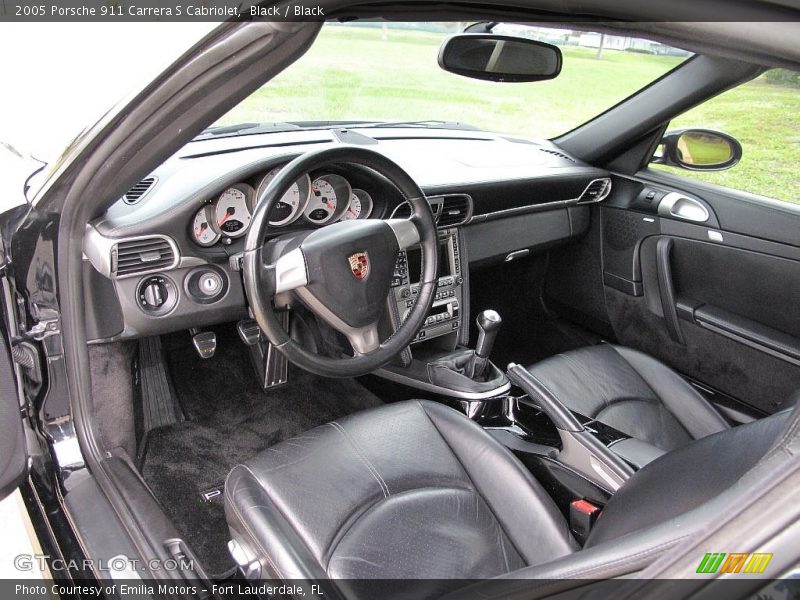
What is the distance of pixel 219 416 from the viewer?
2.62m

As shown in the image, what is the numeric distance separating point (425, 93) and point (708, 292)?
5.30ft

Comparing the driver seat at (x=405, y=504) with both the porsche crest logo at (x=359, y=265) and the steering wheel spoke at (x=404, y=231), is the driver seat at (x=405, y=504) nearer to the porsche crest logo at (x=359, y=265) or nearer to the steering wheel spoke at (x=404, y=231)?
the porsche crest logo at (x=359, y=265)

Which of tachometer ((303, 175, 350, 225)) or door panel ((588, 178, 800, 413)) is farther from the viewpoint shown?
door panel ((588, 178, 800, 413))

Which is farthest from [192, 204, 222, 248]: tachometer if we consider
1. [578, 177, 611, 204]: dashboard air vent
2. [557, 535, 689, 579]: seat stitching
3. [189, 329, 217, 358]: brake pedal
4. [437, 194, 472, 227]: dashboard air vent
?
[578, 177, 611, 204]: dashboard air vent

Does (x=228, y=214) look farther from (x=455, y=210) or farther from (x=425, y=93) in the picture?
(x=425, y=93)

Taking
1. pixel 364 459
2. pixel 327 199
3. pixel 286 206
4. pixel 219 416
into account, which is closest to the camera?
pixel 364 459

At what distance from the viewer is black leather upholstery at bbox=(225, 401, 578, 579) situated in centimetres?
141

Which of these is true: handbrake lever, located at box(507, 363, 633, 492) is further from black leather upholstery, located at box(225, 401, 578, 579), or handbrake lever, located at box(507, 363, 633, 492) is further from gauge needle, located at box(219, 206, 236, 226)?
gauge needle, located at box(219, 206, 236, 226)

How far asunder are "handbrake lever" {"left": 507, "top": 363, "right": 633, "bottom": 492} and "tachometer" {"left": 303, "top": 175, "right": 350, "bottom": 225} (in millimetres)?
837

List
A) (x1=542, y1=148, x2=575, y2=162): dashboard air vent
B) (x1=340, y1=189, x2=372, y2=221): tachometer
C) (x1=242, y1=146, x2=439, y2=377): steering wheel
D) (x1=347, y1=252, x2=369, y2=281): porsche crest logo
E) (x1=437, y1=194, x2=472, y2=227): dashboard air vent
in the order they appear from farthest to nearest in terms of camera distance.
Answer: (x1=542, y1=148, x2=575, y2=162): dashboard air vent
(x1=437, y1=194, x2=472, y2=227): dashboard air vent
(x1=340, y1=189, x2=372, y2=221): tachometer
(x1=347, y1=252, x2=369, y2=281): porsche crest logo
(x1=242, y1=146, x2=439, y2=377): steering wheel

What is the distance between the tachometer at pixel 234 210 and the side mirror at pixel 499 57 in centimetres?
69

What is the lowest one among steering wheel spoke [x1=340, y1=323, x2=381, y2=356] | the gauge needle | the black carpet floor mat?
the black carpet floor mat

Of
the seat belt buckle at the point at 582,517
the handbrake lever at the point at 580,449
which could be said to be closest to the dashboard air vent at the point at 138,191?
the handbrake lever at the point at 580,449

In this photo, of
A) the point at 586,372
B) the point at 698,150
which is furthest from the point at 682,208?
the point at 586,372
